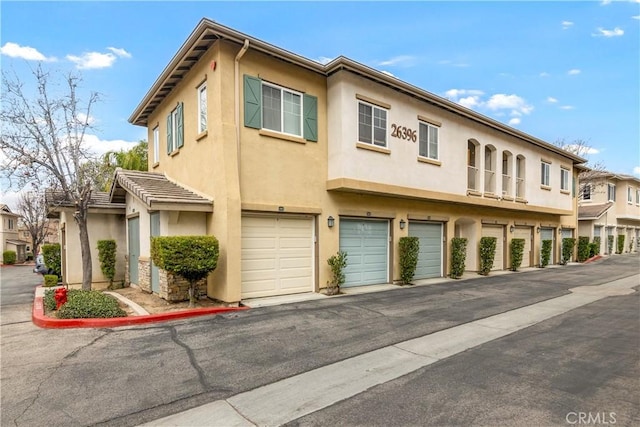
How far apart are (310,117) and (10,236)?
50.4m

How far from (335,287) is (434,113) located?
763 cm

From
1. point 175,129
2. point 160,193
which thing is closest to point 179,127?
point 175,129

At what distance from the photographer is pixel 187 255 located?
312 inches

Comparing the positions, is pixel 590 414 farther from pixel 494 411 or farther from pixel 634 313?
pixel 634 313

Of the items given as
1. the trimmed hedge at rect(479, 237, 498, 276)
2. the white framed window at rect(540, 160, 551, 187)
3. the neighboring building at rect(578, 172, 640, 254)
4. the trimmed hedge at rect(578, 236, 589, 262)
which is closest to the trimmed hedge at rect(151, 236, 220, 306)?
the trimmed hedge at rect(479, 237, 498, 276)

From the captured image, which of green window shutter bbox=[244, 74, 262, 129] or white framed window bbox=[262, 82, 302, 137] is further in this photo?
white framed window bbox=[262, 82, 302, 137]

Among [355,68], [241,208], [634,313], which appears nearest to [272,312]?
[241,208]

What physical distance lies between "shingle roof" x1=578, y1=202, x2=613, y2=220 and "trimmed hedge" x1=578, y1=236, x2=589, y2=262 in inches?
160

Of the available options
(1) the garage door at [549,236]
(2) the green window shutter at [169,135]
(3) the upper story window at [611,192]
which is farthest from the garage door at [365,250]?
(3) the upper story window at [611,192]

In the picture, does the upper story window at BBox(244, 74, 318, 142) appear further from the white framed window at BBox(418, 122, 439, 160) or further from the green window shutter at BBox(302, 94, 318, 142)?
the white framed window at BBox(418, 122, 439, 160)

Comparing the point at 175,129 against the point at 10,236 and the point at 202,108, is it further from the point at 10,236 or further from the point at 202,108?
the point at 10,236

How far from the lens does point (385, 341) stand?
20.5 ft

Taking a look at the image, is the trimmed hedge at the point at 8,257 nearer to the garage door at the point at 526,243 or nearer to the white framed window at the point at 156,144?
the white framed window at the point at 156,144

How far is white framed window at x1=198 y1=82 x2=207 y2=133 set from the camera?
391 inches
